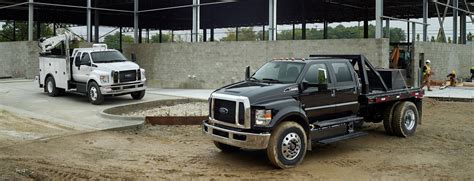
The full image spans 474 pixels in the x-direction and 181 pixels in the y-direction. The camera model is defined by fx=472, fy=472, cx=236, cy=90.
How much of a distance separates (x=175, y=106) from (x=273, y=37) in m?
8.41

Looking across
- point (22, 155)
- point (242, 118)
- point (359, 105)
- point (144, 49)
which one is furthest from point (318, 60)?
point (144, 49)

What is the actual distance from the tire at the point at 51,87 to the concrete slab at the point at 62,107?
0.27 meters

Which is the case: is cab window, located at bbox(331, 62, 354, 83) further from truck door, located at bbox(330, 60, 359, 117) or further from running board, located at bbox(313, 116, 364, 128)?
running board, located at bbox(313, 116, 364, 128)

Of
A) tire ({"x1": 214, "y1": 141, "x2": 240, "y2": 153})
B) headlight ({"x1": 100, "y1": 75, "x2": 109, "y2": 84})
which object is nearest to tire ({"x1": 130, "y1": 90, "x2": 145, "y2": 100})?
headlight ({"x1": 100, "y1": 75, "x2": 109, "y2": 84})

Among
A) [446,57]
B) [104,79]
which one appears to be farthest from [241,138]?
[446,57]

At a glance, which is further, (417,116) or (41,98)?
(41,98)

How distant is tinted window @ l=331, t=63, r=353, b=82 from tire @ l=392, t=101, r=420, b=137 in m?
2.05

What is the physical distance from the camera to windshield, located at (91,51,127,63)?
17828 mm

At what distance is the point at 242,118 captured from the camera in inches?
319

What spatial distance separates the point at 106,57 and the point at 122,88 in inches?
65.1

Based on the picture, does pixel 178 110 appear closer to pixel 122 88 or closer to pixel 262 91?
pixel 122 88

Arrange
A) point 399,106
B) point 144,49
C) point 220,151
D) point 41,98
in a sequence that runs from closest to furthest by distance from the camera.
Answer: point 220,151 < point 399,106 < point 41,98 < point 144,49

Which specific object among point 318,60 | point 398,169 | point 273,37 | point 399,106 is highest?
point 273,37

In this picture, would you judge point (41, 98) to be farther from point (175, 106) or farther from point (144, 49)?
point (144, 49)
